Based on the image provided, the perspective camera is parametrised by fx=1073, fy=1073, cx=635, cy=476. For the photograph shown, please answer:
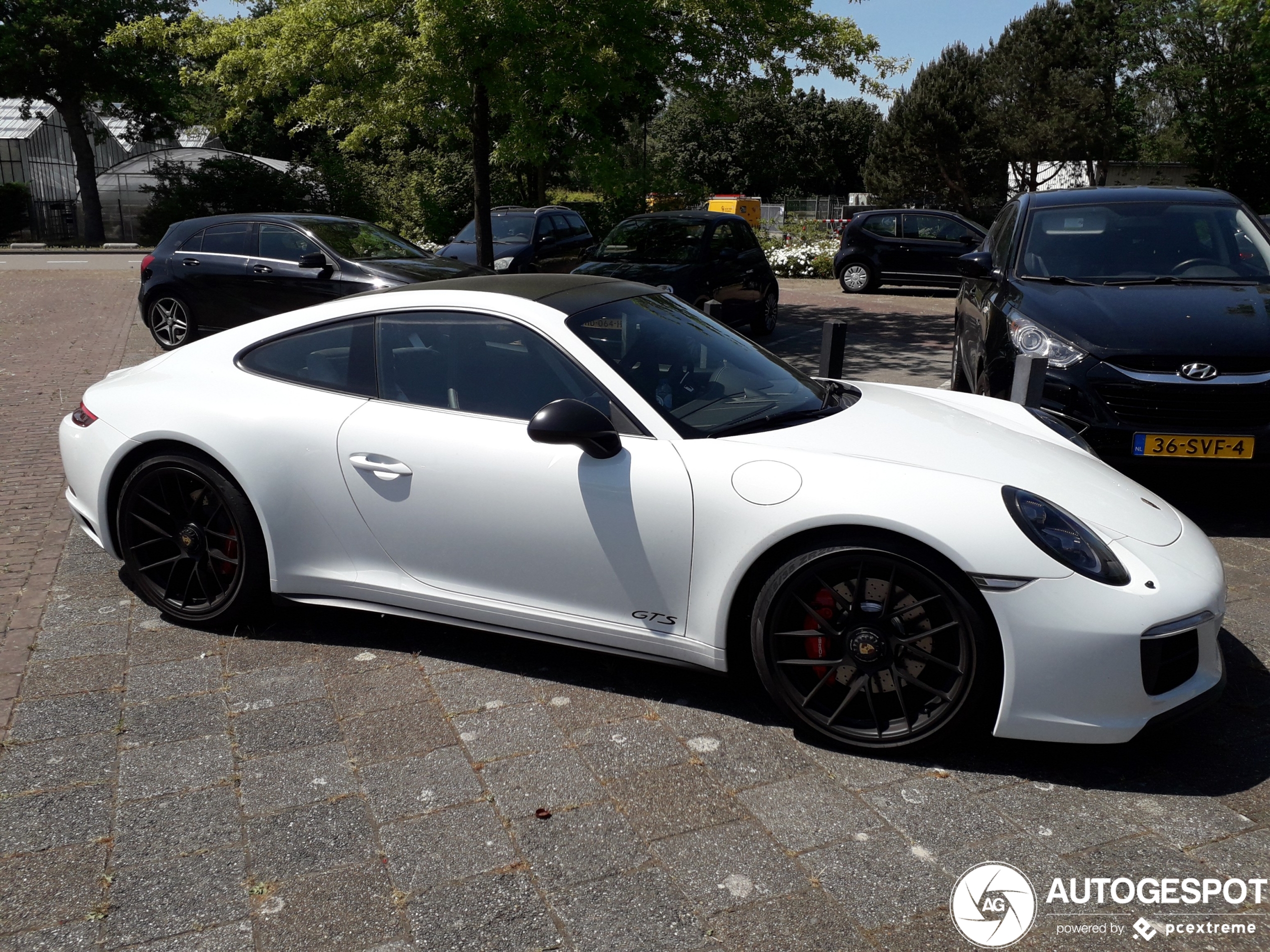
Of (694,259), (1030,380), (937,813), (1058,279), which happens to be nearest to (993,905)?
(937,813)

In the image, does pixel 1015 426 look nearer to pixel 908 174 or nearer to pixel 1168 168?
pixel 908 174

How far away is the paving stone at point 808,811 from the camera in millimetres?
2902

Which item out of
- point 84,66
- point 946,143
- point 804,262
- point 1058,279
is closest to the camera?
point 1058,279

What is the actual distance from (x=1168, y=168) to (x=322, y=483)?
48.4 metres

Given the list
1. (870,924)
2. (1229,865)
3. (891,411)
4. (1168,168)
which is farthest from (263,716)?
(1168,168)

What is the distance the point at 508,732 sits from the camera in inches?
138

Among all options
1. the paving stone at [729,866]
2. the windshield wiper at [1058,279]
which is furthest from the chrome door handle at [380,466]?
the windshield wiper at [1058,279]

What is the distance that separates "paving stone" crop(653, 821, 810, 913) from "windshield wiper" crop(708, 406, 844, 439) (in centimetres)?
128

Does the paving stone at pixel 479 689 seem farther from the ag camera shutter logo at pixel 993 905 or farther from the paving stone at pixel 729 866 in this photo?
the ag camera shutter logo at pixel 993 905

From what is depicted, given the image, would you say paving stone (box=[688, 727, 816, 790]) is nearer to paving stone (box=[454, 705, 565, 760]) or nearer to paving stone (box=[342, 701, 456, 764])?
paving stone (box=[454, 705, 565, 760])

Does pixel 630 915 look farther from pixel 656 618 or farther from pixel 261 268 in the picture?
pixel 261 268

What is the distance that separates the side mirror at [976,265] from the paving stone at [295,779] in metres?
5.47

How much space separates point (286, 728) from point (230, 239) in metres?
10.3

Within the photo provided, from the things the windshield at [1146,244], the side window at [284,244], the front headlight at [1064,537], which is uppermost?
the windshield at [1146,244]
